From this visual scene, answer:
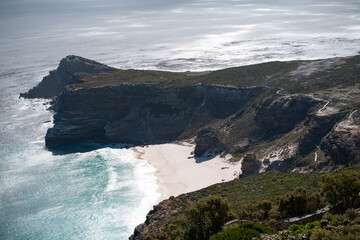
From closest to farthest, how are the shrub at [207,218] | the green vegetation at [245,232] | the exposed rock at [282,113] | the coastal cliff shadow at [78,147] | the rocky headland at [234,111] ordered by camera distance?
the green vegetation at [245,232]
the shrub at [207,218]
the rocky headland at [234,111]
the exposed rock at [282,113]
the coastal cliff shadow at [78,147]

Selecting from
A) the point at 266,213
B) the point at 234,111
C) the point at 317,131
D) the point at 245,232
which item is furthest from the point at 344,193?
the point at 234,111

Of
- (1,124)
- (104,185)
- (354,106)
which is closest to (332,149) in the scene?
(354,106)

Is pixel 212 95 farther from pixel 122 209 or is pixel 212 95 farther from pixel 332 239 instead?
pixel 332 239

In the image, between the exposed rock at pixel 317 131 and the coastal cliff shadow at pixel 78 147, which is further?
the coastal cliff shadow at pixel 78 147

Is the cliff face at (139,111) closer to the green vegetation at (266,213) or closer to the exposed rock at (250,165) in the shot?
the exposed rock at (250,165)

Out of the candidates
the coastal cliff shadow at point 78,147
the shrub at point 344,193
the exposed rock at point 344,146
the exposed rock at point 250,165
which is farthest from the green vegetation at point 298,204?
the coastal cliff shadow at point 78,147

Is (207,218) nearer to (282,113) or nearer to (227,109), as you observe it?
(282,113)

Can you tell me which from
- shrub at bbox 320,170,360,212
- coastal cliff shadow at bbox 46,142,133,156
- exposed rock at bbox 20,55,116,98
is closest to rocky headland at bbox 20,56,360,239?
coastal cliff shadow at bbox 46,142,133,156
